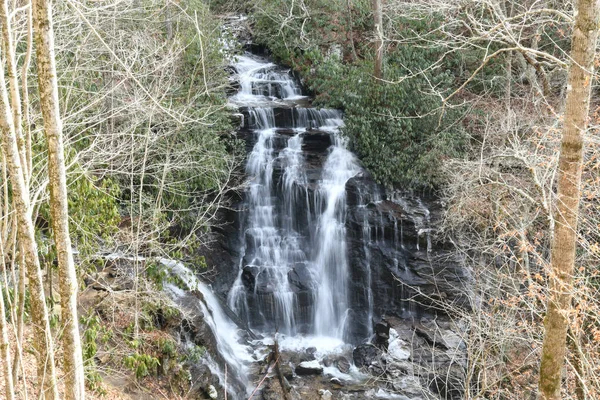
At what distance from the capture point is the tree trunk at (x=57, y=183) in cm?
380

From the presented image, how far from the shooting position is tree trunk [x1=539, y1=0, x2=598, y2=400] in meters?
4.68

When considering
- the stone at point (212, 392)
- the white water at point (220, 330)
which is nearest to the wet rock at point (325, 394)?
the white water at point (220, 330)

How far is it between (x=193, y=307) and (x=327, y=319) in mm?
4492

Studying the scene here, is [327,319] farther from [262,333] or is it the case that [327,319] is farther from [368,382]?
[368,382]

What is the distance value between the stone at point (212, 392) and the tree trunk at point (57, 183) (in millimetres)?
6506

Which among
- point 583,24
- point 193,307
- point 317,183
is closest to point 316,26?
point 317,183

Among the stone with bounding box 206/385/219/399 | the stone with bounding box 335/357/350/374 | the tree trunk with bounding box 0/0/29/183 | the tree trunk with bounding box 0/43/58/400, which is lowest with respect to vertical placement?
the stone with bounding box 335/357/350/374

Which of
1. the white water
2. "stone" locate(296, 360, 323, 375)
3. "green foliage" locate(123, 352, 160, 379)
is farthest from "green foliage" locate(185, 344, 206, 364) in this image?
"stone" locate(296, 360, 323, 375)

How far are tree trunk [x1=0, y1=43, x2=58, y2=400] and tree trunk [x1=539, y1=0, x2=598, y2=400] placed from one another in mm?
4156

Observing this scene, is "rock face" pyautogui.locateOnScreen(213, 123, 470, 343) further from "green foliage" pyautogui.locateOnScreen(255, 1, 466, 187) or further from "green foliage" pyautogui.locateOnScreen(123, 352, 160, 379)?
"green foliage" pyautogui.locateOnScreen(123, 352, 160, 379)

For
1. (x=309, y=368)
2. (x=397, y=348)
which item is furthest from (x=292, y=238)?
(x=397, y=348)

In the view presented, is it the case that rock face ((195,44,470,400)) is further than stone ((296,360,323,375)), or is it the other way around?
rock face ((195,44,470,400))

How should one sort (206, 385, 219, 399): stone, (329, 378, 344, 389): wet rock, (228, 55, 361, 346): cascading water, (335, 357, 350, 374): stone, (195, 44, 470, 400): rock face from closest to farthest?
(206, 385, 219, 399): stone
(329, 378, 344, 389): wet rock
(335, 357, 350, 374): stone
(195, 44, 470, 400): rock face
(228, 55, 361, 346): cascading water

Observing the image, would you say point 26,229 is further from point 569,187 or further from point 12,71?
point 569,187
